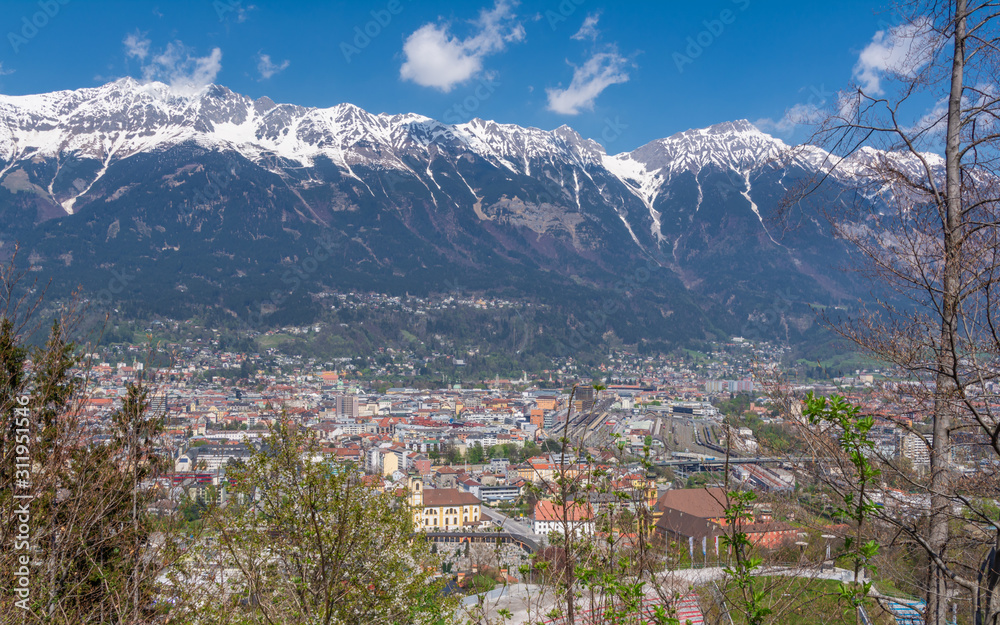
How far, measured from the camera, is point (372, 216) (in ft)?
397

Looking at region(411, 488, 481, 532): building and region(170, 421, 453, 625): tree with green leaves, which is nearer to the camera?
region(170, 421, 453, 625): tree with green leaves

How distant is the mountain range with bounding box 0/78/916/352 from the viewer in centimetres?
9862

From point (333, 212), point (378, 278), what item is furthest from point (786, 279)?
point (333, 212)

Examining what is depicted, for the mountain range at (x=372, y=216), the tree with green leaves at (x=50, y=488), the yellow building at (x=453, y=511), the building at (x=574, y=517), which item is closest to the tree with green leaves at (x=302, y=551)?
the tree with green leaves at (x=50, y=488)

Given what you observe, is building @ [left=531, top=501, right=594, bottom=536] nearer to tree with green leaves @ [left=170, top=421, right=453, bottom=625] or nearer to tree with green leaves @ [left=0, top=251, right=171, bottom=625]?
tree with green leaves @ [left=170, top=421, right=453, bottom=625]

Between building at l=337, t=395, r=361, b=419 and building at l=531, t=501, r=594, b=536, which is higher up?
building at l=531, t=501, r=594, b=536

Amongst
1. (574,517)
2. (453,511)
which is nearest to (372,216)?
(453,511)

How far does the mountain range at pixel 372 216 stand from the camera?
98625mm

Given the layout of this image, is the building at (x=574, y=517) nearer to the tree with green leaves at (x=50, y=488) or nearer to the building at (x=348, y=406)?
the tree with green leaves at (x=50, y=488)

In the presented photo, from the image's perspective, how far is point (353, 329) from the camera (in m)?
86.2

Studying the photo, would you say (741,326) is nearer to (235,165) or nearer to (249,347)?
(249,347)

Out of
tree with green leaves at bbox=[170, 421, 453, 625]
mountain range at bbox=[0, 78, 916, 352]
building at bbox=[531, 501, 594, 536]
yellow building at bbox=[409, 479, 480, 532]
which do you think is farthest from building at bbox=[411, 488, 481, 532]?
mountain range at bbox=[0, 78, 916, 352]

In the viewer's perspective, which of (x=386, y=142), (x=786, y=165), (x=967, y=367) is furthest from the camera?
(x=386, y=142)

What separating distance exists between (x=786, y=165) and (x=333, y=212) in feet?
400
